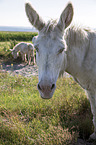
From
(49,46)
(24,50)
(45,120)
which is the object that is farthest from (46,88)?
(24,50)

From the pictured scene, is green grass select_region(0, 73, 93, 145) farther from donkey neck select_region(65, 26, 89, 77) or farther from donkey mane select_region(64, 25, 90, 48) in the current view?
donkey mane select_region(64, 25, 90, 48)

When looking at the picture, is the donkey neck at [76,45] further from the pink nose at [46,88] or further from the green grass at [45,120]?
the green grass at [45,120]

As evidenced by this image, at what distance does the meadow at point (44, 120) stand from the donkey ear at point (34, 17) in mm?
1878

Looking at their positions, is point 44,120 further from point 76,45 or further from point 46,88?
point 76,45

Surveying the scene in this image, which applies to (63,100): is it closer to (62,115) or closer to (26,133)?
(62,115)

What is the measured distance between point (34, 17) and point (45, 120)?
205cm

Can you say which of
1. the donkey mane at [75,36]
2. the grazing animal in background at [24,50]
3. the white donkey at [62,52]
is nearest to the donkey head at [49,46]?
the white donkey at [62,52]

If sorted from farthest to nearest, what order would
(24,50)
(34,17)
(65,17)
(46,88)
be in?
(24,50), (34,17), (65,17), (46,88)

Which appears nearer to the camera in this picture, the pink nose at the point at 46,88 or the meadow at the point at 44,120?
the pink nose at the point at 46,88

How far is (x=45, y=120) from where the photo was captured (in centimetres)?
278

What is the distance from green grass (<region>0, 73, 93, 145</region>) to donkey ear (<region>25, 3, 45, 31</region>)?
6.13ft

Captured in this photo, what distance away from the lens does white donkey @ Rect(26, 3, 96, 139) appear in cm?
174

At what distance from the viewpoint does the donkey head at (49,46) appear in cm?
171

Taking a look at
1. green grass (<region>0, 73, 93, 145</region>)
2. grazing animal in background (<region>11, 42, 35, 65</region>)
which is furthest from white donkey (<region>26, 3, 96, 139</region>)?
grazing animal in background (<region>11, 42, 35, 65</region>)
